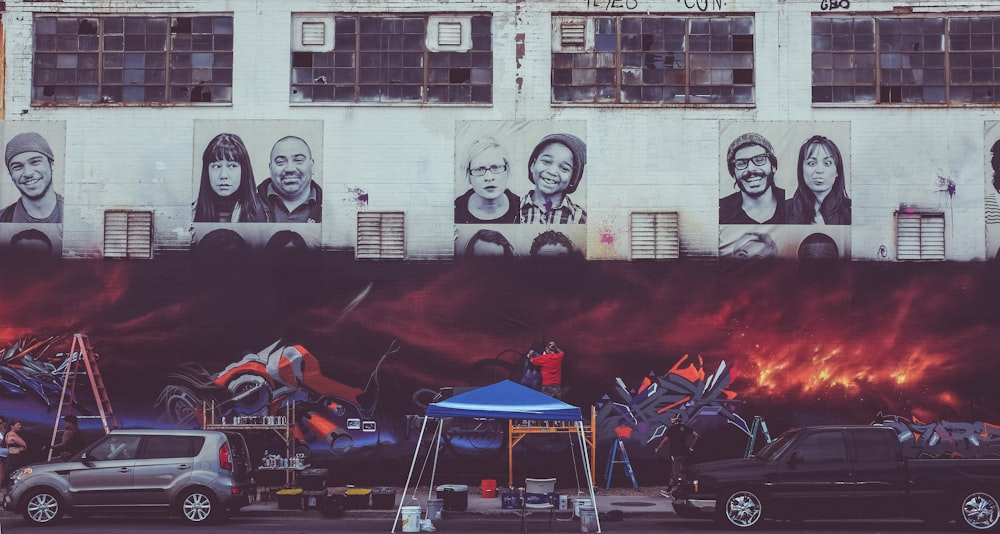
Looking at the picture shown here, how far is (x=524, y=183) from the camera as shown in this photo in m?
23.0

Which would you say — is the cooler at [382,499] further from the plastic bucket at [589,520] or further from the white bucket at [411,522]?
the plastic bucket at [589,520]

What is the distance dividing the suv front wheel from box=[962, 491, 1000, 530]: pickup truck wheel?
A: 11560mm

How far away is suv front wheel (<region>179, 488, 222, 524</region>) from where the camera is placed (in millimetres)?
17547

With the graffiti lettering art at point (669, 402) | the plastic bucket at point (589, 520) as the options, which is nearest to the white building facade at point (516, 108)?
the graffiti lettering art at point (669, 402)

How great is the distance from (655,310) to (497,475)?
4.60m

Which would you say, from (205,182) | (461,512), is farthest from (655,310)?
(205,182)

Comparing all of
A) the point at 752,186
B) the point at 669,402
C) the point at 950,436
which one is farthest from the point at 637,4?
the point at 950,436

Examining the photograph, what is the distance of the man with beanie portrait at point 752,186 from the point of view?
899 inches

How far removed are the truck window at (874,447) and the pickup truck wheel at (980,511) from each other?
1.28 meters

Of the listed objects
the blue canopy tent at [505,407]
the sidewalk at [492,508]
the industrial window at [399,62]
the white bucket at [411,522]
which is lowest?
the sidewalk at [492,508]

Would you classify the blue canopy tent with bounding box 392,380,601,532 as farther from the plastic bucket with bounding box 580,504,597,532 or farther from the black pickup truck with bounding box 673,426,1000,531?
the black pickup truck with bounding box 673,426,1000,531

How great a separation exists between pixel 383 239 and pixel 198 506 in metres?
7.17

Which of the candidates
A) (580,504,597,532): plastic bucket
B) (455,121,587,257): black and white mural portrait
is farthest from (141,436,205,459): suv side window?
(455,121,587,257): black and white mural portrait

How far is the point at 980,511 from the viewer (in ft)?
56.1
